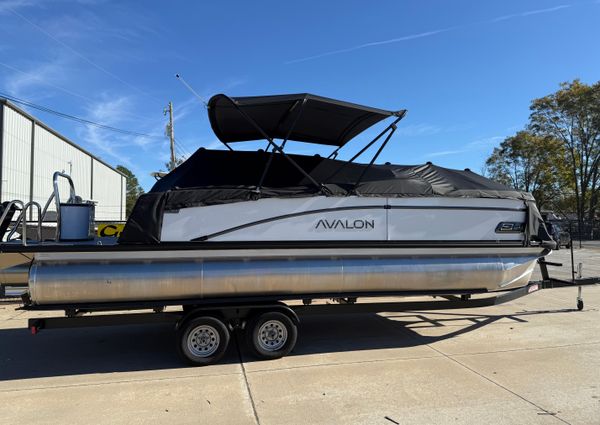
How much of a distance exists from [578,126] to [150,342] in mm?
51551

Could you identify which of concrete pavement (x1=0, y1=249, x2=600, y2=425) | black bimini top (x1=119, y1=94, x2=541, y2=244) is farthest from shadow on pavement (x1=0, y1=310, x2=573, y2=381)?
black bimini top (x1=119, y1=94, x2=541, y2=244)

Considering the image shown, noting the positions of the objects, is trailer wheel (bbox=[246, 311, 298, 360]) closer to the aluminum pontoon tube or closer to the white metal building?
the aluminum pontoon tube

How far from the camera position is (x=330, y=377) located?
203 inches

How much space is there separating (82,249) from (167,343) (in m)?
2.15

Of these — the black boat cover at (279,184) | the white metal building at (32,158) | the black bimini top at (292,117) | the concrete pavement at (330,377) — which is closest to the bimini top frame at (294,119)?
the black bimini top at (292,117)

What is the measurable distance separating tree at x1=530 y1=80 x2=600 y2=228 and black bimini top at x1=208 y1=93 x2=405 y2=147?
46.2 m

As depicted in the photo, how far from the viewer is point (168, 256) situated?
5.50 meters

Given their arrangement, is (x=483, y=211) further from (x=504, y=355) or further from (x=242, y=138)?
(x=242, y=138)

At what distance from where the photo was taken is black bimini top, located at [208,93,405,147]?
19.5ft

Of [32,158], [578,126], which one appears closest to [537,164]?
[578,126]

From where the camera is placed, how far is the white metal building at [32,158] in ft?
59.8

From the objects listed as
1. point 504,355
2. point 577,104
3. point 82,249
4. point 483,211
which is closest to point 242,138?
point 82,249

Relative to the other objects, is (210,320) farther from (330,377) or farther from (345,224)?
(345,224)

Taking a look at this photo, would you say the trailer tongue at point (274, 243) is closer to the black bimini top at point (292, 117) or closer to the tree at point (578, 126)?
the black bimini top at point (292, 117)
